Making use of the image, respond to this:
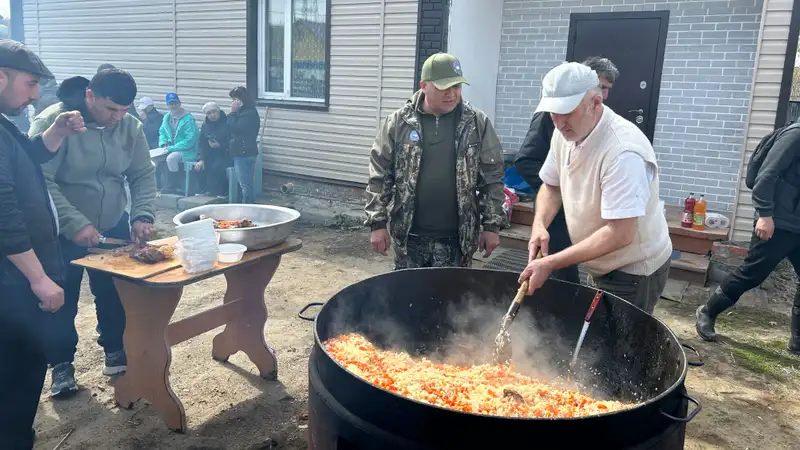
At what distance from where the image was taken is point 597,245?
2.55m

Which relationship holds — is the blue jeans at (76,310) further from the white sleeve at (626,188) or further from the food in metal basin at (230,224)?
the white sleeve at (626,188)

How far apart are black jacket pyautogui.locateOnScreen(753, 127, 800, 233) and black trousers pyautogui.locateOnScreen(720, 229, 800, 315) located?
0.12 metres

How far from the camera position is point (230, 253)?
342cm

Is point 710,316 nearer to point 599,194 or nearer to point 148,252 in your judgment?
point 599,194

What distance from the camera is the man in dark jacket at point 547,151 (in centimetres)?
398

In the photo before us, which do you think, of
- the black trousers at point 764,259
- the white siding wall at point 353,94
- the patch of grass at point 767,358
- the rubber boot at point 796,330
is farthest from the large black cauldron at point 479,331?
the white siding wall at point 353,94

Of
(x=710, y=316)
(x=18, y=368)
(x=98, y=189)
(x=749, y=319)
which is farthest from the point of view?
(x=749, y=319)

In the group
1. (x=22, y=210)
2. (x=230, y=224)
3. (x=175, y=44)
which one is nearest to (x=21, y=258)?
(x=22, y=210)

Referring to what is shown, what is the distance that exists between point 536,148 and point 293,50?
6701 mm

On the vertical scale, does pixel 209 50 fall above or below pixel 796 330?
above

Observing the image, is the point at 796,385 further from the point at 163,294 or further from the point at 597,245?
the point at 163,294

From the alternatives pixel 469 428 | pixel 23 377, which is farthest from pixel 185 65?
pixel 469 428

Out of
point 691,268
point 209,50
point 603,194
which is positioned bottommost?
point 691,268

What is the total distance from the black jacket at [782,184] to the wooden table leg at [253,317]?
3640 mm
